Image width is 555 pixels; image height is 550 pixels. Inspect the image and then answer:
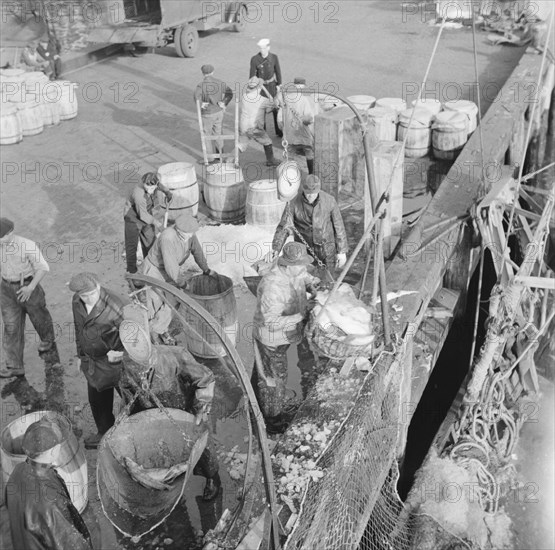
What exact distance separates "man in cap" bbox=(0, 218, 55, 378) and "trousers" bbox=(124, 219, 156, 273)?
135cm

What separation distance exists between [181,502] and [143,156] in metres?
7.91

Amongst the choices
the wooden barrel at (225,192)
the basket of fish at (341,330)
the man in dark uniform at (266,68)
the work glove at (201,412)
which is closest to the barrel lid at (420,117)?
Answer: the man in dark uniform at (266,68)

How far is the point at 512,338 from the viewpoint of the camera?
8.50 m

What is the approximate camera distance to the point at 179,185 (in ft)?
32.3

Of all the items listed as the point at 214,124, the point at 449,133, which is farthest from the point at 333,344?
the point at 449,133

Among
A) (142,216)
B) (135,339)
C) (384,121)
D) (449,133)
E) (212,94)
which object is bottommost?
(449,133)

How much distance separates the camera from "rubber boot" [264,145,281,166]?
11.9 m

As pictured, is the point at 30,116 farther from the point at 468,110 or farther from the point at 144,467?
the point at 144,467

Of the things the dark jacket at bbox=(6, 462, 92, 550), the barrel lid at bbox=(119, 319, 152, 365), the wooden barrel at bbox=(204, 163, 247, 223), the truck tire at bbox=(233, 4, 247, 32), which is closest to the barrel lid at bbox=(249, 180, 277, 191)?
the wooden barrel at bbox=(204, 163, 247, 223)

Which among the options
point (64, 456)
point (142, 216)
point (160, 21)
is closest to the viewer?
point (64, 456)

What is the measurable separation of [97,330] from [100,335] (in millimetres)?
51

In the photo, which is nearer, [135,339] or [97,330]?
[135,339]

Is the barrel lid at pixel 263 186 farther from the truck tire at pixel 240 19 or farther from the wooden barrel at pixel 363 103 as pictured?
the truck tire at pixel 240 19

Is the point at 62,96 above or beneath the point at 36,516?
beneath
